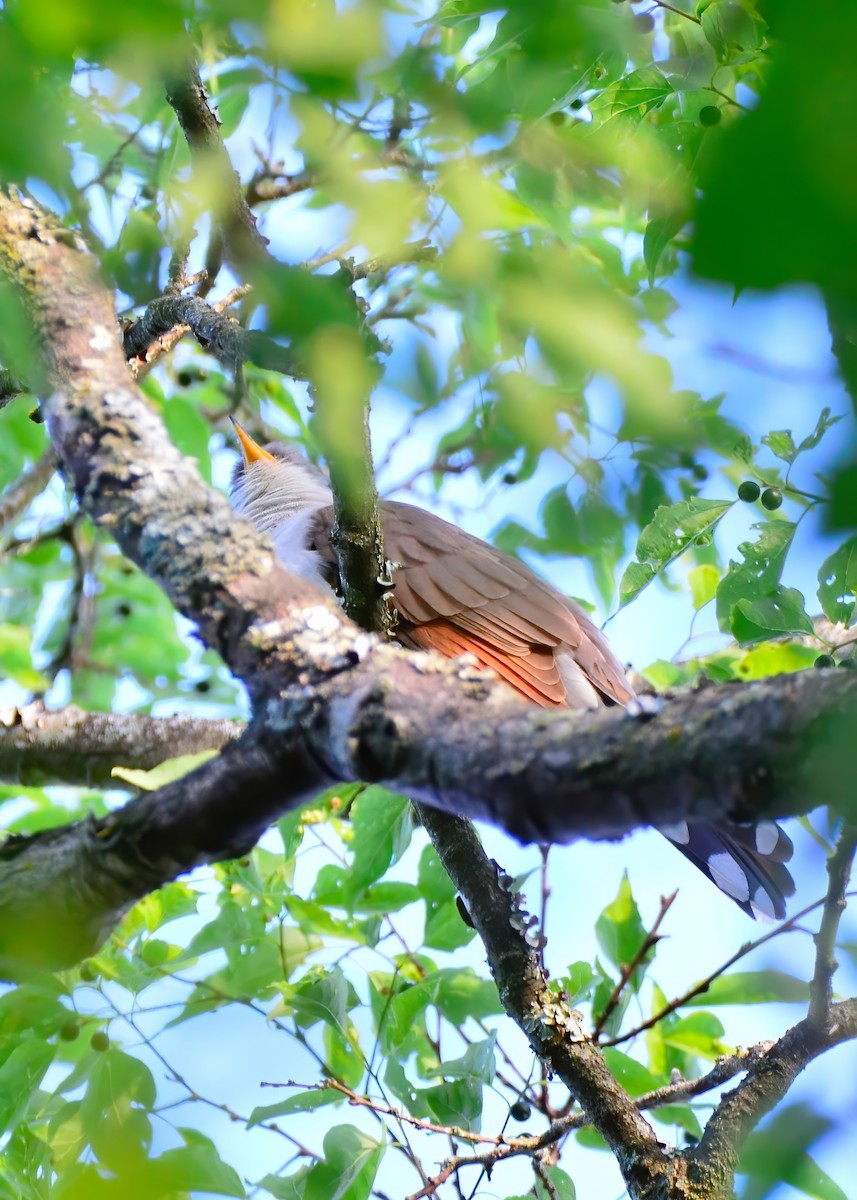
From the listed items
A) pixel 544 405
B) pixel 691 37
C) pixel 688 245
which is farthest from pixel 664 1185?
pixel 691 37

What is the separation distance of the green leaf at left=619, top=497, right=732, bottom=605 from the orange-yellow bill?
305 cm

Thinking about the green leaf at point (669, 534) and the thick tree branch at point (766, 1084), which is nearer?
the thick tree branch at point (766, 1084)

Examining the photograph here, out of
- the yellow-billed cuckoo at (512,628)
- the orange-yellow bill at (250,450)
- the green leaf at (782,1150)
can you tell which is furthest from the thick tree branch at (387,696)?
the orange-yellow bill at (250,450)

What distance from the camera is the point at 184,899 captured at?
8.86 ft

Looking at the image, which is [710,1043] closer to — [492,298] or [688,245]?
[492,298]

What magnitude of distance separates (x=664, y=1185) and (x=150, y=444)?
5.30ft

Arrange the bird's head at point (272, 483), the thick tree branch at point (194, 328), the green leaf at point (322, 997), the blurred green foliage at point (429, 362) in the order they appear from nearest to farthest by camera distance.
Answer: the blurred green foliage at point (429, 362), the thick tree branch at point (194, 328), the green leaf at point (322, 997), the bird's head at point (272, 483)

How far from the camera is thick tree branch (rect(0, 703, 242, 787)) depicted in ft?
8.82

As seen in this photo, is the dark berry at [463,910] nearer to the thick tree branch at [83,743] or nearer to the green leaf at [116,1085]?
the thick tree branch at [83,743]

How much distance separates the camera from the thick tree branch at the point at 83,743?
106 inches

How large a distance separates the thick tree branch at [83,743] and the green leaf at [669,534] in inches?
44.0

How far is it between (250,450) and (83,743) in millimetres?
2504

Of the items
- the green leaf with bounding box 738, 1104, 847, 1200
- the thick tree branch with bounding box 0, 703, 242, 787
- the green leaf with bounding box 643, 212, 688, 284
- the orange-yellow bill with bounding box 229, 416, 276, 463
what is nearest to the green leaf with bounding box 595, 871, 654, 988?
the thick tree branch with bounding box 0, 703, 242, 787

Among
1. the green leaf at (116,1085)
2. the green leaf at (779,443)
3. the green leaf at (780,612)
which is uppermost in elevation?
the green leaf at (779,443)
